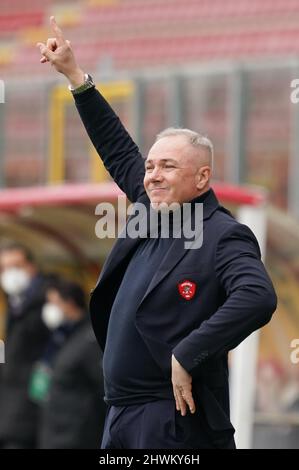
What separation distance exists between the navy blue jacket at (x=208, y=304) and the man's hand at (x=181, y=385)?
20 millimetres

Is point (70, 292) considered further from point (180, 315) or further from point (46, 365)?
point (180, 315)

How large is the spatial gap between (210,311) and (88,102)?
0.95 m

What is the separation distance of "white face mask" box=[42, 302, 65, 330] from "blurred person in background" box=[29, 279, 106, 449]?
19 cm

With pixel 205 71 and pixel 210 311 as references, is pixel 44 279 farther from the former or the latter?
pixel 210 311

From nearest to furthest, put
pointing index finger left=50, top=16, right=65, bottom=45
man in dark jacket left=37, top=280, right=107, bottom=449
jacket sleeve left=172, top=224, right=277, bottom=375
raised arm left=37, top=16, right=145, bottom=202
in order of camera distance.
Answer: jacket sleeve left=172, top=224, right=277, bottom=375 → pointing index finger left=50, top=16, right=65, bottom=45 → raised arm left=37, top=16, right=145, bottom=202 → man in dark jacket left=37, top=280, right=107, bottom=449

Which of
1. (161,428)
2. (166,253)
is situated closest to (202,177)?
(166,253)

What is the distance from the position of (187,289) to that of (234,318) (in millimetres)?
256

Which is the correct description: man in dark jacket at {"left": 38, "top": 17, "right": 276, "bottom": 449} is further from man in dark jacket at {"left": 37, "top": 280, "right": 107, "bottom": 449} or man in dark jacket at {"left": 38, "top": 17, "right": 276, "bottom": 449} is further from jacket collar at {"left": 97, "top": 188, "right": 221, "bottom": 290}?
man in dark jacket at {"left": 37, "top": 280, "right": 107, "bottom": 449}

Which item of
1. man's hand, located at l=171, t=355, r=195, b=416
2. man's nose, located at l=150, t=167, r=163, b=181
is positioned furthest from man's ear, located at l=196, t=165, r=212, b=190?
man's hand, located at l=171, t=355, r=195, b=416

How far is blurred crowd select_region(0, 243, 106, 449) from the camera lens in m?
9.27

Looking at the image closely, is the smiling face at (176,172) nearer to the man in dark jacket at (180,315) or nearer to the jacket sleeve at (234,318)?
the man in dark jacket at (180,315)

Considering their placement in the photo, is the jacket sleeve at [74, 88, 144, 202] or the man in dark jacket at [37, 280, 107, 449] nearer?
the jacket sleeve at [74, 88, 144, 202]

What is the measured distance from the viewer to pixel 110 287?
476 centimetres
